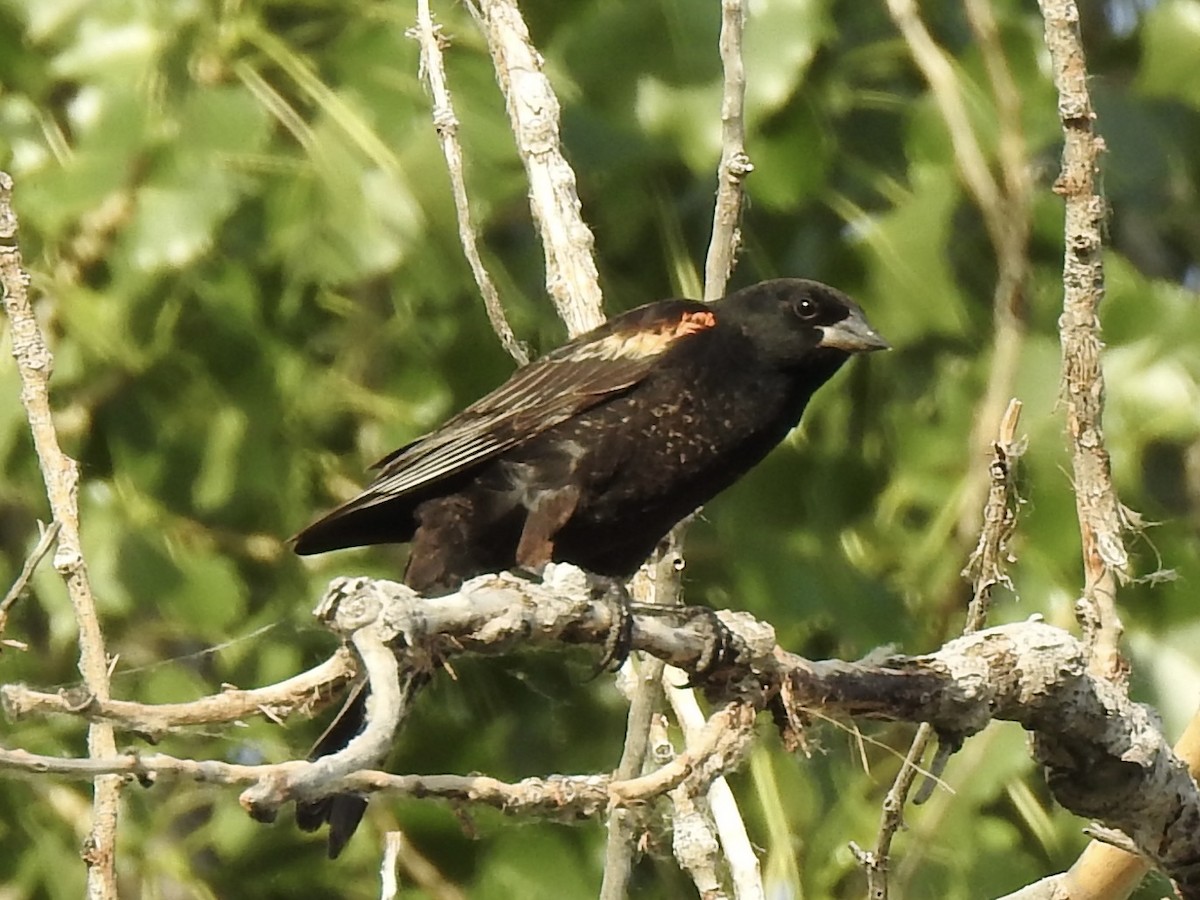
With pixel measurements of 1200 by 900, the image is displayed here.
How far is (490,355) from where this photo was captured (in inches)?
139

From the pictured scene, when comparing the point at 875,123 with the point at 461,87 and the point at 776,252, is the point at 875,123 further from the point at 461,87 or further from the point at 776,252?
the point at 461,87

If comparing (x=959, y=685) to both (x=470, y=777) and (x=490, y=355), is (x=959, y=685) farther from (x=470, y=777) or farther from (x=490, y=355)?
(x=490, y=355)

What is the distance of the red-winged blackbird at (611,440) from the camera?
3.32 metres

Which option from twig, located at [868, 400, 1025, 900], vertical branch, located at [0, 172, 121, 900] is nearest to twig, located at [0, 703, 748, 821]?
twig, located at [868, 400, 1025, 900]

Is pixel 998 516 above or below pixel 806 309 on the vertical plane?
below

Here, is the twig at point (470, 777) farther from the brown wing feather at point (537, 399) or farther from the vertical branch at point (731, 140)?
the brown wing feather at point (537, 399)

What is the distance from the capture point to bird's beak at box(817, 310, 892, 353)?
3.30 meters

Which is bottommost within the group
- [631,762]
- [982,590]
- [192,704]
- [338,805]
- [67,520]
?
[338,805]

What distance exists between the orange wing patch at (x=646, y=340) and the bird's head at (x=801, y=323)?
0.05 metres

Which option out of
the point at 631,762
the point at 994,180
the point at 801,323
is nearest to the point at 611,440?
the point at 801,323

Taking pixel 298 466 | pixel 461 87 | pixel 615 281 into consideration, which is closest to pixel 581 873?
pixel 298 466

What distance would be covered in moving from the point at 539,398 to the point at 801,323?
1.55ft

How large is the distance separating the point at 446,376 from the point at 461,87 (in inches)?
20.9

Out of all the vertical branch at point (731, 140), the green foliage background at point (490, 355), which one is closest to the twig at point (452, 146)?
the green foliage background at point (490, 355)
